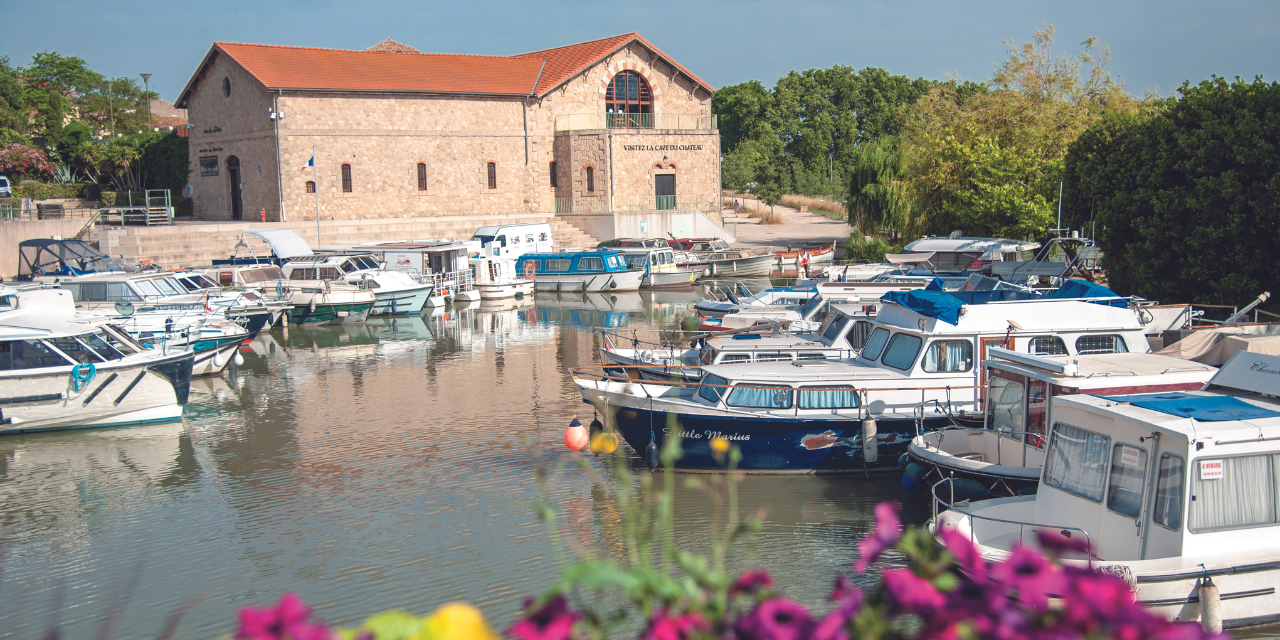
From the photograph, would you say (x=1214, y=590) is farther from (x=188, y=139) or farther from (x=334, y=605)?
(x=188, y=139)

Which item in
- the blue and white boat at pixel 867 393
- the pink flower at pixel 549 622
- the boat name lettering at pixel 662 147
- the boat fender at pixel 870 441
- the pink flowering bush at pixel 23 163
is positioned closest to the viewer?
the pink flower at pixel 549 622

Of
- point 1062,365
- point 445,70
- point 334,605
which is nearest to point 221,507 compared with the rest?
point 334,605

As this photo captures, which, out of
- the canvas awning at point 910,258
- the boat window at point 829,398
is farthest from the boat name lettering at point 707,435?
the canvas awning at point 910,258

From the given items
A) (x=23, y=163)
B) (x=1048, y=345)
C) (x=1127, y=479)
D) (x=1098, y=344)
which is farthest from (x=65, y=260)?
(x=1127, y=479)

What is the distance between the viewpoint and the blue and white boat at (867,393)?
1316 centimetres

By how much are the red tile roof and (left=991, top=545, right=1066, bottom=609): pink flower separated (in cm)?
4332

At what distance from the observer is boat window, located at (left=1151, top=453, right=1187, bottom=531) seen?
8359mm

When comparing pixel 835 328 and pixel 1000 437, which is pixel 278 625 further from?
pixel 835 328

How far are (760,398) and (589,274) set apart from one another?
24.8m

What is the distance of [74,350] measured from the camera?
16.5 metres

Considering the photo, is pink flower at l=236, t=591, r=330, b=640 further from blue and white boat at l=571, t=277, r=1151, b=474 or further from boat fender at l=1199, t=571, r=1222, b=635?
blue and white boat at l=571, t=277, r=1151, b=474

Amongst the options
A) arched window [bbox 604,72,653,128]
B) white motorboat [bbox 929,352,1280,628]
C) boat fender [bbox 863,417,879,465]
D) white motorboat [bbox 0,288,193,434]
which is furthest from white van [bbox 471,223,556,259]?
white motorboat [bbox 929,352,1280,628]

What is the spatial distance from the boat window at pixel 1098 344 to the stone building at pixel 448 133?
34577 mm

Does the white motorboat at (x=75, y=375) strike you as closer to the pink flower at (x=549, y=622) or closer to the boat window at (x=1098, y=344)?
the boat window at (x=1098, y=344)
